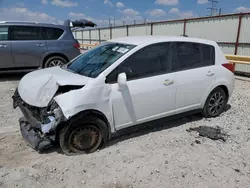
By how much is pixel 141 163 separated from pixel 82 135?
2.97 feet

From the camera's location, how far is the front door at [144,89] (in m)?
3.31

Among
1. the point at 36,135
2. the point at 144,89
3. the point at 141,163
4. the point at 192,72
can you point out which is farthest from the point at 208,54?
the point at 36,135

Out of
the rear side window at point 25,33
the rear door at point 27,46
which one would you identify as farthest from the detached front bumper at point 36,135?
the rear side window at point 25,33

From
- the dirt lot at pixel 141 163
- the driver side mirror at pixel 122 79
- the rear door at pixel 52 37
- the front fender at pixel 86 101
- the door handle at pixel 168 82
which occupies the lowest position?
the dirt lot at pixel 141 163

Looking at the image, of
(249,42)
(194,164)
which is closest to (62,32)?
(194,164)

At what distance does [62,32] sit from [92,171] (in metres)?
6.42

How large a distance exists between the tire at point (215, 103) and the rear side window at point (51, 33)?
5848mm

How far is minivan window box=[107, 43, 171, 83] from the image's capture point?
11.0 ft

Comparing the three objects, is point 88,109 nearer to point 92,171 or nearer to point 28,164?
point 92,171

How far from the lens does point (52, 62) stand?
26.3ft

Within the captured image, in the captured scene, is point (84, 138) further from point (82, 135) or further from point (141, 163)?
point (141, 163)

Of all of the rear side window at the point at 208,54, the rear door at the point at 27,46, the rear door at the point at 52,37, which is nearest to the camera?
the rear side window at the point at 208,54

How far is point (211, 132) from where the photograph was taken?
3.99m

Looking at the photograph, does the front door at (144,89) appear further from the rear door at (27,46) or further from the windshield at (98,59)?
the rear door at (27,46)
